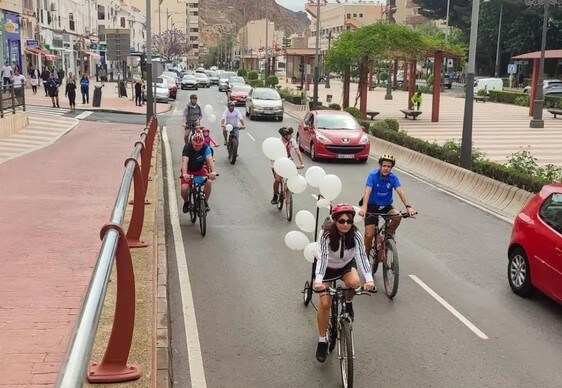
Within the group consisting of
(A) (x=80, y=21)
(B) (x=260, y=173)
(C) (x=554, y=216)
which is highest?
(A) (x=80, y=21)

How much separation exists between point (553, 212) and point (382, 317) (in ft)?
Result: 8.11

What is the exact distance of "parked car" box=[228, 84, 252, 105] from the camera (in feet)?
141

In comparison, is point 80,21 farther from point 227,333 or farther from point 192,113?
point 227,333

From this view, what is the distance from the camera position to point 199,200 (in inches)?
468

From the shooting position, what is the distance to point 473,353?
712 centimetres

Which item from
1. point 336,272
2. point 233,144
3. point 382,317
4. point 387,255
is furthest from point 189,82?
point 336,272

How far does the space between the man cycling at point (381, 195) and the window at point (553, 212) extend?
159 centimetres

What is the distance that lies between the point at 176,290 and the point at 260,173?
33.7ft

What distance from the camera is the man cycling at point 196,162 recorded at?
11969 mm

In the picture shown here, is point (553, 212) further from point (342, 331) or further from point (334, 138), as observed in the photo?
point (334, 138)

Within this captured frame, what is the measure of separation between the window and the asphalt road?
1050 millimetres

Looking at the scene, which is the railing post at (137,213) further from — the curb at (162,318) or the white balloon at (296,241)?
the white balloon at (296,241)

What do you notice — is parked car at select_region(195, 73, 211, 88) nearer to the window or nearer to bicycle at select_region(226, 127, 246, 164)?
bicycle at select_region(226, 127, 246, 164)

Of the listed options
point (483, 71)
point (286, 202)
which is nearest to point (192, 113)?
point (286, 202)
